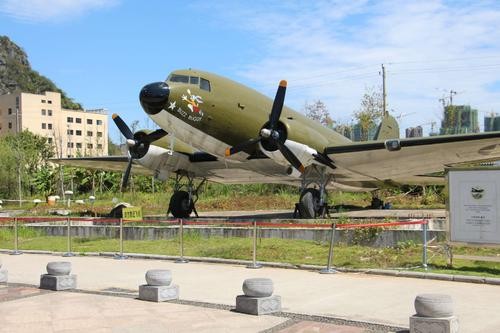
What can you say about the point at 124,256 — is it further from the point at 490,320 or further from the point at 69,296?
the point at 490,320

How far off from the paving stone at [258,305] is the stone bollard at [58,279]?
385 cm

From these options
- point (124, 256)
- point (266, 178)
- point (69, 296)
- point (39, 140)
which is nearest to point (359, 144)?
point (266, 178)

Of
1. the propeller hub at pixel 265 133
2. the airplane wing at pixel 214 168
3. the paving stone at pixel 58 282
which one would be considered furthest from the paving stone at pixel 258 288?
the airplane wing at pixel 214 168

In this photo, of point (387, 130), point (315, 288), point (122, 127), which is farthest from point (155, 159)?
point (315, 288)

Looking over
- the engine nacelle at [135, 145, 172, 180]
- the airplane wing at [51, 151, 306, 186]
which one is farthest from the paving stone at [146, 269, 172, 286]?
the engine nacelle at [135, 145, 172, 180]

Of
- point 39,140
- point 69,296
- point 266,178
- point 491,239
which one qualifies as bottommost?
point 69,296

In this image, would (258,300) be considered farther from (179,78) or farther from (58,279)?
(179,78)

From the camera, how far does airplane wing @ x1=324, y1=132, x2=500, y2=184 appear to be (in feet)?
62.7

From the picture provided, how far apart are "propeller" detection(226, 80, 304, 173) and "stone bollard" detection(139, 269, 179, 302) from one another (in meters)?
10.3

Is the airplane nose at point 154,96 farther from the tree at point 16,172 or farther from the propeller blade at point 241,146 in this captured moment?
the tree at point 16,172

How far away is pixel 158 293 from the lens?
8.92m

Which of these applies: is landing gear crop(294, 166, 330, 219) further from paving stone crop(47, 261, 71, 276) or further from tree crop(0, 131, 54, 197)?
tree crop(0, 131, 54, 197)

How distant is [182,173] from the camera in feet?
81.9

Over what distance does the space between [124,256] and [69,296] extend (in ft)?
18.8
